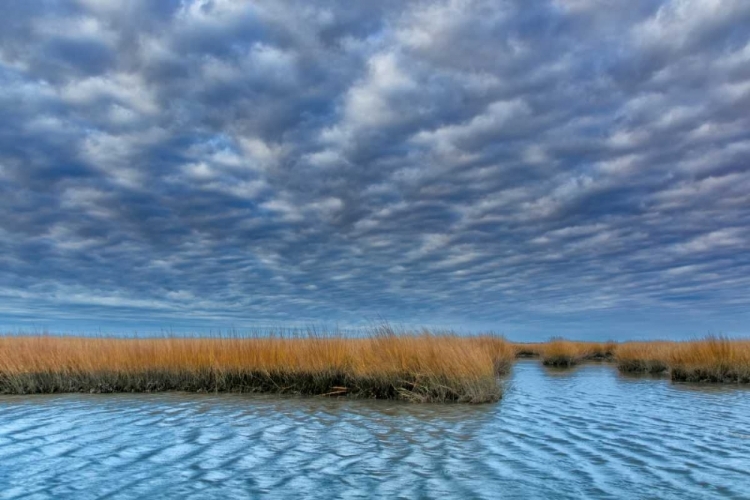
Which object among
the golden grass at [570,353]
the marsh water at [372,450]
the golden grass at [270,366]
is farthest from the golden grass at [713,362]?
the golden grass at [570,353]

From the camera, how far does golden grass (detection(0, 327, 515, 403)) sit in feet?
39.3

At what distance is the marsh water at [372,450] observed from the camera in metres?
4.95

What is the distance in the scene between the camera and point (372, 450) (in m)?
6.54

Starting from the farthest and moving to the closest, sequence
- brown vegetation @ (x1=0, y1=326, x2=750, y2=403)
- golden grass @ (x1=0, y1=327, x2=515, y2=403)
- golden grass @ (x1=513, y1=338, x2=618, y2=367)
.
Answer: golden grass @ (x1=513, y1=338, x2=618, y2=367), golden grass @ (x1=0, y1=327, x2=515, y2=403), brown vegetation @ (x1=0, y1=326, x2=750, y2=403)

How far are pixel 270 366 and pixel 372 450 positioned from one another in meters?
7.82

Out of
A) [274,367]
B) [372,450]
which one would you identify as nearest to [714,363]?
[274,367]

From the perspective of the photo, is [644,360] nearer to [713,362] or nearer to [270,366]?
[713,362]

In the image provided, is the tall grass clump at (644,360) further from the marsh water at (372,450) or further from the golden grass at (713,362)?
the marsh water at (372,450)

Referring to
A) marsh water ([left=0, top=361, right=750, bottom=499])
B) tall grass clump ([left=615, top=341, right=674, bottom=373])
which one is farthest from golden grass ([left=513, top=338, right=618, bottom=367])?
marsh water ([left=0, top=361, right=750, bottom=499])

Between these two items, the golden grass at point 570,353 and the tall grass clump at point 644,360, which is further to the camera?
the golden grass at point 570,353

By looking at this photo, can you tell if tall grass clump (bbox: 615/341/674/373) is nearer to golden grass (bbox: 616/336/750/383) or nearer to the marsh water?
golden grass (bbox: 616/336/750/383)

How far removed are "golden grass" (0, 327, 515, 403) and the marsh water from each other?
3.71 feet

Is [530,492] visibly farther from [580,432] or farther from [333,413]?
[333,413]

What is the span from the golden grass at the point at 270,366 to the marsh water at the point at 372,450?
1132mm
